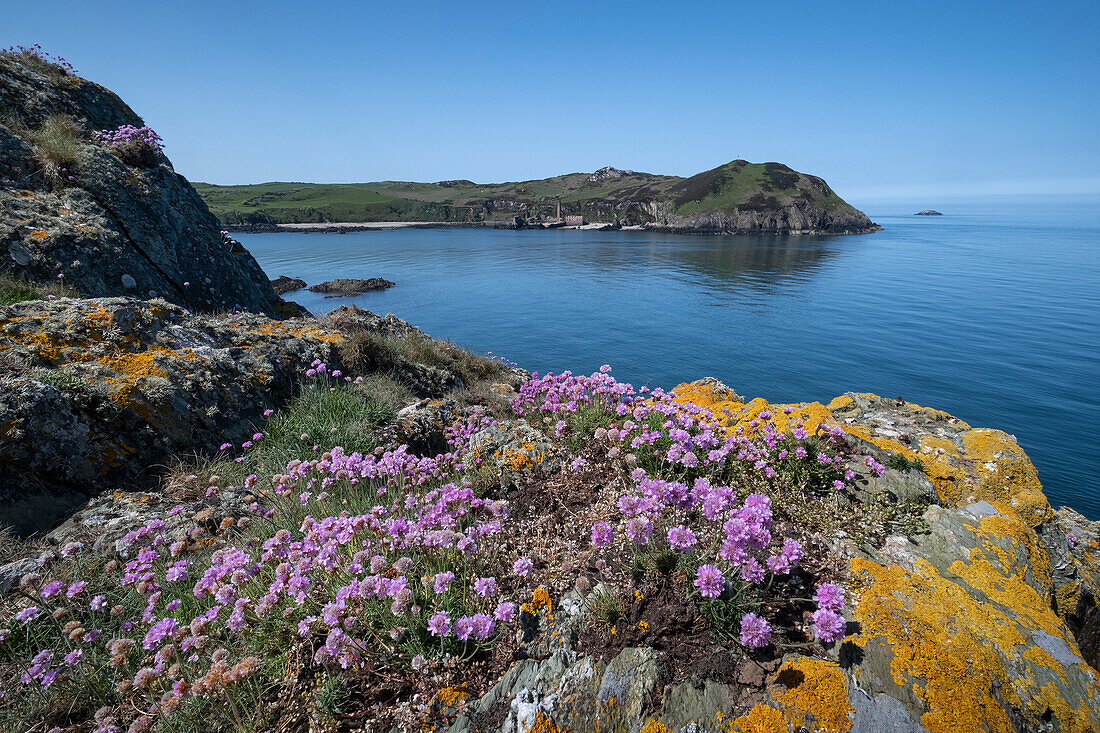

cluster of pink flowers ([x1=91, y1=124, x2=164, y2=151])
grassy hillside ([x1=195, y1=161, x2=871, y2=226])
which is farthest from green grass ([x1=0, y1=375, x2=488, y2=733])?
grassy hillside ([x1=195, y1=161, x2=871, y2=226])

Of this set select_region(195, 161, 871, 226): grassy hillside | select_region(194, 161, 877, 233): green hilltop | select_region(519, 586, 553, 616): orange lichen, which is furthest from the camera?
select_region(195, 161, 871, 226): grassy hillside

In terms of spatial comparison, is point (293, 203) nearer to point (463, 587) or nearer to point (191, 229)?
point (191, 229)

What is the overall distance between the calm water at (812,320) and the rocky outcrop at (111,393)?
20.0m

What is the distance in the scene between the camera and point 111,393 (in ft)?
17.1

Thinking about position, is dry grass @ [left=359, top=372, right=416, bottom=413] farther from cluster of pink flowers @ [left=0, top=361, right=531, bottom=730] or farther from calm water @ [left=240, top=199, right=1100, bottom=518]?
calm water @ [left=240, top=199, right=1100, bottom=518]

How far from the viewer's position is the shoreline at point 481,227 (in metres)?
128

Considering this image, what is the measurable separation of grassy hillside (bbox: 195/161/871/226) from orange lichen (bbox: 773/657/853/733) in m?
147

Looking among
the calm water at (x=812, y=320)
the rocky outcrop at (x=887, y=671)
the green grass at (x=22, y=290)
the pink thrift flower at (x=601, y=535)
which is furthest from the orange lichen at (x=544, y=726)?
the calm water at (x=812, y=320)

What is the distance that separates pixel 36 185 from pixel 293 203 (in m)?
199

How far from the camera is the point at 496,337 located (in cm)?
3644

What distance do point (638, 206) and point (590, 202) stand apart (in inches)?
900

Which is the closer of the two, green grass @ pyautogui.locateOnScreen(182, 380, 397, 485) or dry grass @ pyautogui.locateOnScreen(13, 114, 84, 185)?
green grass @ pyautogui.locateOnScreen(182, 380, 397, 485)

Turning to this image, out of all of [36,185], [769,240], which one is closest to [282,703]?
[36,185]

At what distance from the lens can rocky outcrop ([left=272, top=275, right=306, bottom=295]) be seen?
5306 cm
